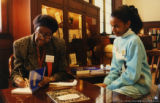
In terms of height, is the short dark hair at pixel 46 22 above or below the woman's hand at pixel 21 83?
above

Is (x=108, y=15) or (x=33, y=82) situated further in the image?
(x=108, y=15)

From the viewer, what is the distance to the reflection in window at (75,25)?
2889mm

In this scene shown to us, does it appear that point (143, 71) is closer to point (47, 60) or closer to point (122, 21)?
point (122, 21)

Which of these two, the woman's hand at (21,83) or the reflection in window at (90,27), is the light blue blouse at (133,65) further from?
the reflection in window at (90,27)

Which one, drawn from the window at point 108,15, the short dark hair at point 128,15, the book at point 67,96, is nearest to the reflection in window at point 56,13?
the short dark hair at point 128,15

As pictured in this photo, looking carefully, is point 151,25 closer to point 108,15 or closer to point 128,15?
point 108,15

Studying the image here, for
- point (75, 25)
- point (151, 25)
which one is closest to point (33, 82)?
point (75, 25)

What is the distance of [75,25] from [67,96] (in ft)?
7.35

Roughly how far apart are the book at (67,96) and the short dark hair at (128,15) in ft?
2.41

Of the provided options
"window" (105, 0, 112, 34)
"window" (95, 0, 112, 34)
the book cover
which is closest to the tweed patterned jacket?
the book cover

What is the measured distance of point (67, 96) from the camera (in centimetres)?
95

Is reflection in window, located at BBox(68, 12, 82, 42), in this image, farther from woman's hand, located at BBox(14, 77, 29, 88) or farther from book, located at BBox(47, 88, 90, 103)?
book, located at BBox(47, 88, 90, 103)

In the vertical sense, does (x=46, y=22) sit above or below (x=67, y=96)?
above

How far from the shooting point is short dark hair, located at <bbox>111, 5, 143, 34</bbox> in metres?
1.42
